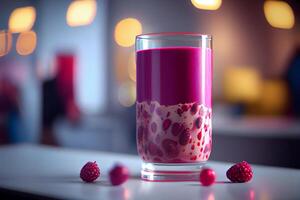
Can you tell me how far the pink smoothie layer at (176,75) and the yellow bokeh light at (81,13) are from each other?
13.7 ft

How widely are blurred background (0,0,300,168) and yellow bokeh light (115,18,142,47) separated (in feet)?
0.04

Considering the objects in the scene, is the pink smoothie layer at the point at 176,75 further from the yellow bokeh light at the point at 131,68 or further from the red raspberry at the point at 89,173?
the yellow bokeh light at the point at 131,68

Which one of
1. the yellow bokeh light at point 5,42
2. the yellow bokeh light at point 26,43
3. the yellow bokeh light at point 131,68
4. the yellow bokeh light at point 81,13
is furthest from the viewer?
the yellow bokeh light at point 131,68

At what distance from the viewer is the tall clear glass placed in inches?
36.9

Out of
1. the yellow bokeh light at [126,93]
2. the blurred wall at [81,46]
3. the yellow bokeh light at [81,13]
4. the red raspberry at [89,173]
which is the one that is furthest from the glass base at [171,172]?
the yellow bokeh light at [81,13]

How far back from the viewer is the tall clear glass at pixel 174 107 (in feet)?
3.07

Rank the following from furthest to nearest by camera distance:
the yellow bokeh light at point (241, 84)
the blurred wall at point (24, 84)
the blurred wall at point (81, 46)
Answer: the yellow bokeh light at point (241, 84)
the blurred wall at point (81, 46)
the blurred wall at point (24, 84)

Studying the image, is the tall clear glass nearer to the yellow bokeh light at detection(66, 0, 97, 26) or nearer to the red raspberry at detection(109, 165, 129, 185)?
the red raspberry at detection(109, 165, 129, 185)

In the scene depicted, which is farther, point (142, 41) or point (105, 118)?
point (105, 118)

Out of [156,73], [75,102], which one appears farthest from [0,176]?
[75,102]

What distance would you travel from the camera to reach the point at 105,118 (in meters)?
4.98

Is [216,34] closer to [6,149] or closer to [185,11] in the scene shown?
[185,11]

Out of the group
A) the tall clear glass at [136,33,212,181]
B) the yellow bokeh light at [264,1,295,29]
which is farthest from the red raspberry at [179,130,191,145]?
the yellow bokeh light at [264,1,295,29]

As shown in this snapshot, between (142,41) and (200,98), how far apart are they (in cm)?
18
